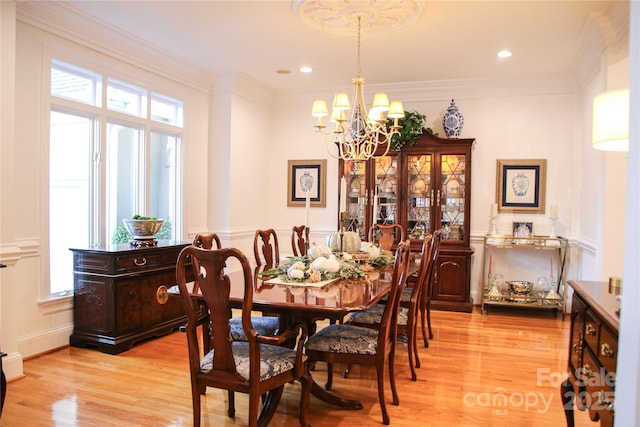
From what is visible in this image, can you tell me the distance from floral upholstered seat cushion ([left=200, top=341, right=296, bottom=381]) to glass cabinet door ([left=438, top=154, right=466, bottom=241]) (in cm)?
358

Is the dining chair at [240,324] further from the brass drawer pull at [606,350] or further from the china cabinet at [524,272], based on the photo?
the china cabinet at [524,272]

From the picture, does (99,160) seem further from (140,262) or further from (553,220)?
(553,220)

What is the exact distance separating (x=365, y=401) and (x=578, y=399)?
1252 mm

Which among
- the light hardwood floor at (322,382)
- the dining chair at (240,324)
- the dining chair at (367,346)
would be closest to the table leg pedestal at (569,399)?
the light hardwood floor at (322,382)

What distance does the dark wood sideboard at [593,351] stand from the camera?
5.26 ft

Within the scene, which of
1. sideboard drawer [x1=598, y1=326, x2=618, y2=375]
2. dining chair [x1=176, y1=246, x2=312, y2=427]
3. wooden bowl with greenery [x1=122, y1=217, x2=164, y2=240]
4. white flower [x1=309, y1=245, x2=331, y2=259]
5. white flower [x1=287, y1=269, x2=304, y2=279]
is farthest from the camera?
wooden bowl with greenery [x1=122, y1=217, x2=164, y2=240]

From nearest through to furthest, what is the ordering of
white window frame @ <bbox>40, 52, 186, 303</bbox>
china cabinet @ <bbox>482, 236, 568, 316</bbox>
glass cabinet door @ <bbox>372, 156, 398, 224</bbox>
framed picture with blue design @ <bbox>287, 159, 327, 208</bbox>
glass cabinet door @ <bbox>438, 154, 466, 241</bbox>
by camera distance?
white window frame @ <bbox>40, 52, 186, 303</bbox> → china cabinet @ <bbox>482, 236, 568, 316</bbox> → glass cabinet door @ <bbox>438, 154, 466, 241</bbox> → glass cabinet door @ <bbox>372, 156, 398, 224</bbox> → framed picture with blue design @ <bbox>287, 159, 327, 208</bbox>

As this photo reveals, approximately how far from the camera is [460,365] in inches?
136

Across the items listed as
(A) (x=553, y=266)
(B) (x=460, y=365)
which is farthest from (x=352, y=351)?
(A) (x=553, y=266)

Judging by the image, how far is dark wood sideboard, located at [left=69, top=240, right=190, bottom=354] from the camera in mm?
3621

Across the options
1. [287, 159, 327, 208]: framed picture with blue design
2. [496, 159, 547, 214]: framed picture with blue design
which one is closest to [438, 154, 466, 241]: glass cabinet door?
[496, 159, 547, 214]: framed picture with blue design

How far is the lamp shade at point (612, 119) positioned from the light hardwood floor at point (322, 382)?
165 cm

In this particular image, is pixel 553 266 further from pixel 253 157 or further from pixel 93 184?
pixel 93 184

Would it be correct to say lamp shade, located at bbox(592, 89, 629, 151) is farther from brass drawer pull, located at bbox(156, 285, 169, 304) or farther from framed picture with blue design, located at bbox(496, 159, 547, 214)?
framed picture with blue design, located at bbox(496, 159, 547, 214)
